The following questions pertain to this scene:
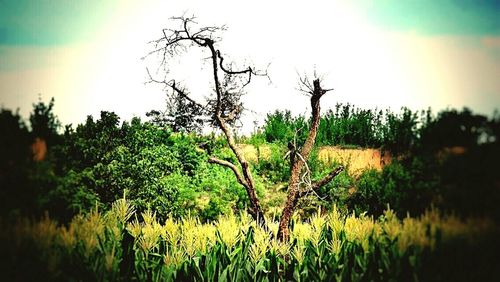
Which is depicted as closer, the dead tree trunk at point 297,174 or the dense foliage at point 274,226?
the dense foliage at point 274,226

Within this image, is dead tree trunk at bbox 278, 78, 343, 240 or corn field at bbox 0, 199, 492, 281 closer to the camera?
corn field at bbox 0, 199, 492, 281

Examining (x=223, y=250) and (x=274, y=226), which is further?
(x=274, y=226)

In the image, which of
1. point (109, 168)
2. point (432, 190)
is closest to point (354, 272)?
point (432, 190)

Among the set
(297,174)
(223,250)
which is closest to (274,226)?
(297,174)

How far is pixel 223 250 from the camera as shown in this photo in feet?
14.7

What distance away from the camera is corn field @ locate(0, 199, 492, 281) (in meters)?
2.84

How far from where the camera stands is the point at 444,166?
9.41 ft

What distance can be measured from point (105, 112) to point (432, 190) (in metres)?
5.60

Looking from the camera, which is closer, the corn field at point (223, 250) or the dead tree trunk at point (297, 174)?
the corn field at point (223, 250)

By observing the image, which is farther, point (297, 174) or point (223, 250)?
point (297, 174)

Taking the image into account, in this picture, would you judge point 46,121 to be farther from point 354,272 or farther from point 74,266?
point 354,272

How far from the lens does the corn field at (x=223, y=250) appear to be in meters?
2.84

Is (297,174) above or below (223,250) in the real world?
above

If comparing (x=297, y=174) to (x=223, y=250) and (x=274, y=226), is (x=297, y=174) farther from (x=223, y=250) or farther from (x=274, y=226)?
(x=223, y=250)
